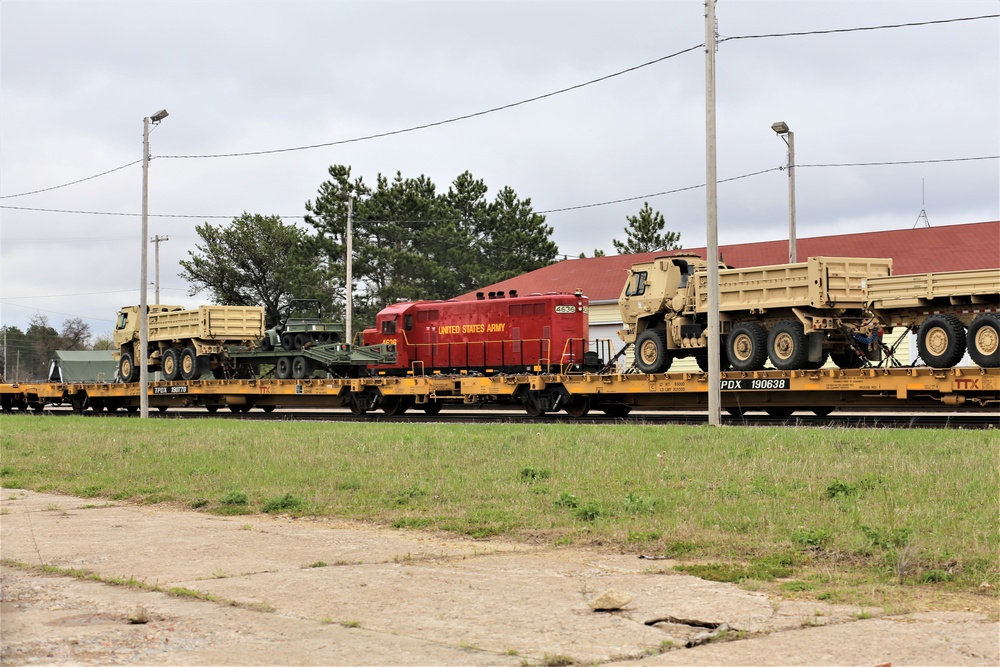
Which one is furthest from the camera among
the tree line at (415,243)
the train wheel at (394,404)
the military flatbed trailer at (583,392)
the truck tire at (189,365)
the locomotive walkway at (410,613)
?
the tree line at (415,243)

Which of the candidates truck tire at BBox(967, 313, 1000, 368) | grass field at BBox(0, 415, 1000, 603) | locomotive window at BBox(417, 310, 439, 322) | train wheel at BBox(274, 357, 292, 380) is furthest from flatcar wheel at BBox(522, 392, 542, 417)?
truck tire at BBox(967, 313, 1000, 368)

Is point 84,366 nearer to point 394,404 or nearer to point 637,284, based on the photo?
point 394,404

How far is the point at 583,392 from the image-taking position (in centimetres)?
2531

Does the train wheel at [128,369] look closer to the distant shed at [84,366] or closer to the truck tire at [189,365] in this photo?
the truck tire at [189,365]

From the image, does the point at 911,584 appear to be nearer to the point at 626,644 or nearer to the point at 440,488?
the point at 626,644

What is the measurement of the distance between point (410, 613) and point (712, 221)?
1463 cm

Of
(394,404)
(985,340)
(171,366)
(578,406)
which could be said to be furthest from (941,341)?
(171,366)

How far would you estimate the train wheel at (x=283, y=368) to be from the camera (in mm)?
33562

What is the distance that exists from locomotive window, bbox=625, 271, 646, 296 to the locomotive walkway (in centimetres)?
1575

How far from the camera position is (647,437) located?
17.3 metres

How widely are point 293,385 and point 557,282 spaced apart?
22.5 m

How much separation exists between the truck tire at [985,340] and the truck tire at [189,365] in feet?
79.2

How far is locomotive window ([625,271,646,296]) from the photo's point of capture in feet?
83.0

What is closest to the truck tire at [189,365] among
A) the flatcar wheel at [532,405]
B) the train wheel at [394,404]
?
the train wheel at [394,404]
